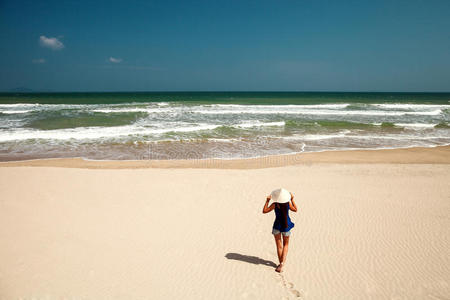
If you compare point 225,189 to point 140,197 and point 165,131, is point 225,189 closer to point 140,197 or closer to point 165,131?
point 140,197

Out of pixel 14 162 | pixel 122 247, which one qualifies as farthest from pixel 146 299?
pixel 14 162

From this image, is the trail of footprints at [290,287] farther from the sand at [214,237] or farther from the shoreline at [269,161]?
the shoreline at [269,161]

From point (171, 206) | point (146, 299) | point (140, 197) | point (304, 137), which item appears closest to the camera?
point (146, 299)

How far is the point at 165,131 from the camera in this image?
18.2 metres

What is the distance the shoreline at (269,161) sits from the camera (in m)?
10.3

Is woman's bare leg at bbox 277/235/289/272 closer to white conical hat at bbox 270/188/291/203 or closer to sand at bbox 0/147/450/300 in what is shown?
sand at bbox 0/147/450/300

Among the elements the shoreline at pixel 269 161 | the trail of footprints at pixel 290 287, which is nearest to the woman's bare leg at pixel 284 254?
the trail of footprints at pixel 290 287

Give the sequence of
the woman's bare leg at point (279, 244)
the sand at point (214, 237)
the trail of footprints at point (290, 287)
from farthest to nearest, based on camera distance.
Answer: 1. the woman's bare leg at point (279, 244)
2. the sand at point (214, 237)
3. the trail of footprints at point (290, 287)

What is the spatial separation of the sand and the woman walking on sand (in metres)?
0.33

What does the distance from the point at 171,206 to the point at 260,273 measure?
9.92 feet

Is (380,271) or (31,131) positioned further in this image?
(31,131)

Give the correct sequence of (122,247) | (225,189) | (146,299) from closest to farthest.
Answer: (146,299), (122,247), (225,189)

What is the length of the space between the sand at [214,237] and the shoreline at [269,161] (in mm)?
1695

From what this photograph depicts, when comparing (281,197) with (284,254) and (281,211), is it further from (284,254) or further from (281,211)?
(284,254)
